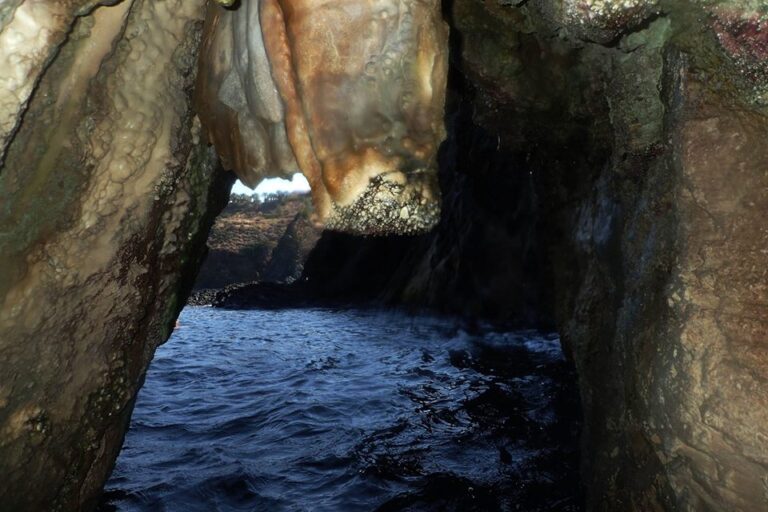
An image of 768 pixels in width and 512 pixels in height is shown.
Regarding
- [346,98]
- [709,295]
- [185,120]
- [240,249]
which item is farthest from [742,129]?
[240,249]

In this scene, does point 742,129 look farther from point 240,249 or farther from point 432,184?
point 240,249

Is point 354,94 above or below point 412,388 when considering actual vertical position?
above

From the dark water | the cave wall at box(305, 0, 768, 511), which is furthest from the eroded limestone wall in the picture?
the dark water

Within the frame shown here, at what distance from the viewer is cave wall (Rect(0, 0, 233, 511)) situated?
6.90 feet

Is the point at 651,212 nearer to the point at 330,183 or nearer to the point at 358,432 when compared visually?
the point at 330,183

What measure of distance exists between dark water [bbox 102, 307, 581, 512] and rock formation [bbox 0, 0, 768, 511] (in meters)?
1.11

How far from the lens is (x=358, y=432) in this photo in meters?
5.48

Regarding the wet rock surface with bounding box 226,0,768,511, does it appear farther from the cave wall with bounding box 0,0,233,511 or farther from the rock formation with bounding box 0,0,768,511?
the cave wall with bounding box 0,0,233,511

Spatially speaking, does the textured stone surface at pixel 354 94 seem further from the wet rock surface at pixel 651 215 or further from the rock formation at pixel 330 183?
the wet rock surface at pixel 651 215

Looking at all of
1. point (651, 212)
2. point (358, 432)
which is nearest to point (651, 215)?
point (651, 212)

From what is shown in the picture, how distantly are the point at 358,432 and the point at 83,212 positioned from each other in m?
3.63

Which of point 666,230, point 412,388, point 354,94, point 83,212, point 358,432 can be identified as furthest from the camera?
point 412,388

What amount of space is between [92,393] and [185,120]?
1385 millimetres

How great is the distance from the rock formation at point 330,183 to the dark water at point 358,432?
3.63 feet
